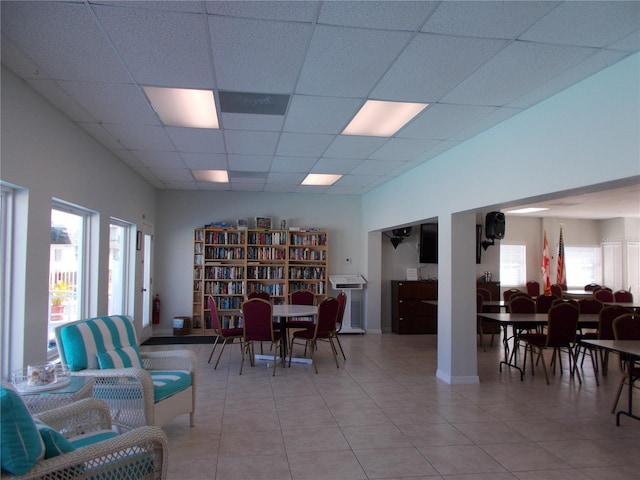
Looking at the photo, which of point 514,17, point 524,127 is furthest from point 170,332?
point 514,17

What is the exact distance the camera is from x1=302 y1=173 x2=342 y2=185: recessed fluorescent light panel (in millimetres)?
7570

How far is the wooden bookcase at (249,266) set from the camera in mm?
9109

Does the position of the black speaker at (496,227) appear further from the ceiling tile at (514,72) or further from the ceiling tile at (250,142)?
the ceiling tile at (514,72)

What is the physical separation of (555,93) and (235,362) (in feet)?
17.2

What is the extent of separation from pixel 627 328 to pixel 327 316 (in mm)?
3518

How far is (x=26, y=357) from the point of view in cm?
366

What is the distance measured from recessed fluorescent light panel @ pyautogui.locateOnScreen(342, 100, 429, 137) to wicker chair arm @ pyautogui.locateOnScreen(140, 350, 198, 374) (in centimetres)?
279

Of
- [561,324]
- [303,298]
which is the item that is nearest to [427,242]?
[303,298]

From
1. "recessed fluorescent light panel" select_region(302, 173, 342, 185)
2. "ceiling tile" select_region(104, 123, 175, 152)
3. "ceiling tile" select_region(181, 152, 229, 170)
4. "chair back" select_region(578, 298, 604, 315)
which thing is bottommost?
"chair back" select_region(578, 298, 604, 315)

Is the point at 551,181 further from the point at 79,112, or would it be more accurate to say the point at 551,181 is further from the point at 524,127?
the point at 79,112

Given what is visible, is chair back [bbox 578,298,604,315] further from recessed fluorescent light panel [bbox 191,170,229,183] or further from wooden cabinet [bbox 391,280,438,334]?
recessed fluorescent light panel [bbox 191,170,229,183]

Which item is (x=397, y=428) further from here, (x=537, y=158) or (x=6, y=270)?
(x=6, y=270)

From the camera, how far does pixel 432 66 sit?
10.5 feet

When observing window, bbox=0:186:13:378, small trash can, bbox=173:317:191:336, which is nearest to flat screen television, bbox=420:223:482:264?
small trash can, bbox=173:317:191:336
